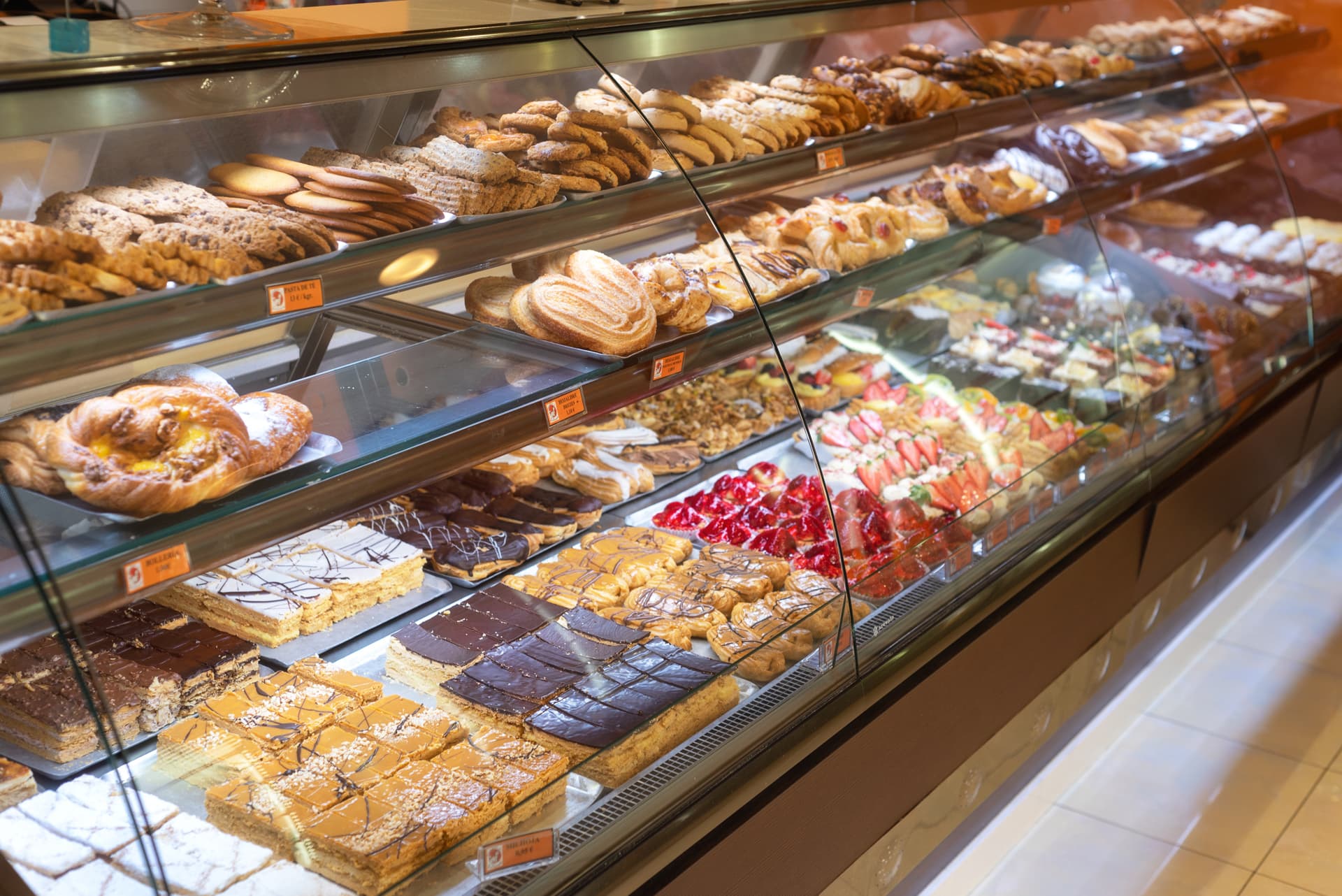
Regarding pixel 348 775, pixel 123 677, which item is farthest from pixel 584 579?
pixel 123 677

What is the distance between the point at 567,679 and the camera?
2.50 m

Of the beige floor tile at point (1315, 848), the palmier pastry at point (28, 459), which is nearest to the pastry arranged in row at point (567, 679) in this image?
the palmier pastry at point (28, 459)

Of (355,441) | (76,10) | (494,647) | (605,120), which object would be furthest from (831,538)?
(76,10)

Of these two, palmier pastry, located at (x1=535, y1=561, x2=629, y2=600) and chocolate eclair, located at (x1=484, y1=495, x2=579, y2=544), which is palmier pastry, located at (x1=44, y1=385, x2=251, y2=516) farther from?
chocolate eclair, located at (x1=484, y1=495, x2=579, y2=544)

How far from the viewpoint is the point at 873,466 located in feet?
12.1

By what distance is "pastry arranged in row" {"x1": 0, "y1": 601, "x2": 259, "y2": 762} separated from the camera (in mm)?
2156

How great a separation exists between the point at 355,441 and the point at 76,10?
10.5ft

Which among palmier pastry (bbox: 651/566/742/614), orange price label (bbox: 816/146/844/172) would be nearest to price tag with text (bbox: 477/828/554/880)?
palmier pastry (bbox: 651/566/742/614)

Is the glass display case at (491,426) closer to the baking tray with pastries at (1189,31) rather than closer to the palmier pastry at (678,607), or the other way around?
the palmier pastry at (678,607)

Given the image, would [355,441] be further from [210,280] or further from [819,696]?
[819,696]

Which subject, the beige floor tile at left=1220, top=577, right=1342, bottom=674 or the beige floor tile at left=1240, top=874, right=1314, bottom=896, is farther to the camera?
the beige floor tile at left=1220, top=577, right=1342, bottom=674

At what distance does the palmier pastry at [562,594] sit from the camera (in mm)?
2822

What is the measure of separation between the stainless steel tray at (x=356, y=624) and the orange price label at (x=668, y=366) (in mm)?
845

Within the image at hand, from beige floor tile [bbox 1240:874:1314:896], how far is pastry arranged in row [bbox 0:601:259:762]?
2805 millimetres
